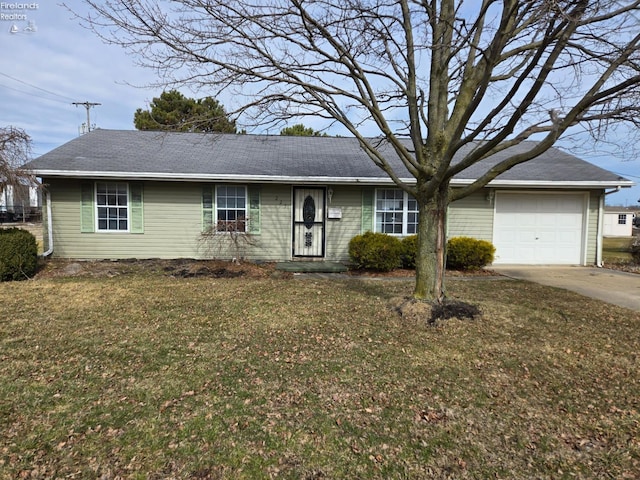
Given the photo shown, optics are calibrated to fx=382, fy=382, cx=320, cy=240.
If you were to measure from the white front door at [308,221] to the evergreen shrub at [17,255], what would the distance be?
5.92 m

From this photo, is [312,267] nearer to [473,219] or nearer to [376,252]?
[376,252]

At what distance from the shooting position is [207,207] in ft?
33.2

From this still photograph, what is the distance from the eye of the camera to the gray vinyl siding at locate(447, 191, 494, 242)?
10727mm

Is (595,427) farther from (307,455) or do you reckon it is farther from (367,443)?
(307,455)

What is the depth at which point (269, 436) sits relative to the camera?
2674 millimetres

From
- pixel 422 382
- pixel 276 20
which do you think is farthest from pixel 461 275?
pixel 276 20

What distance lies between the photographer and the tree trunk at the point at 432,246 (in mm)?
5328

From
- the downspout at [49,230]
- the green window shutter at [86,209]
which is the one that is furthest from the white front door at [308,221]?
the downspout at [49,230]

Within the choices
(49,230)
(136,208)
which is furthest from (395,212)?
(49,230)

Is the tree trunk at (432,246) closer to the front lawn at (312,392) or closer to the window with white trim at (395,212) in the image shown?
the front lawn at (312,392)

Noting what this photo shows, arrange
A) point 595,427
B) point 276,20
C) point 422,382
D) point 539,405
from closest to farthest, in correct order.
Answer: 1. point 595,427
2. point 539,405
3. point 422,382
4. point 276,20

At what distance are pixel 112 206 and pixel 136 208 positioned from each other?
616 millimetres

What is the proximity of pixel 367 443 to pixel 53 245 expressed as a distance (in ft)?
33.4

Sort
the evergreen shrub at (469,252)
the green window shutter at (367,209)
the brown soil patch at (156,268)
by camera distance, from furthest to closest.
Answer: the green window shutter at (367,209)
the evergreen shrub at (469,252)
the brown soil patch at (156,268)
